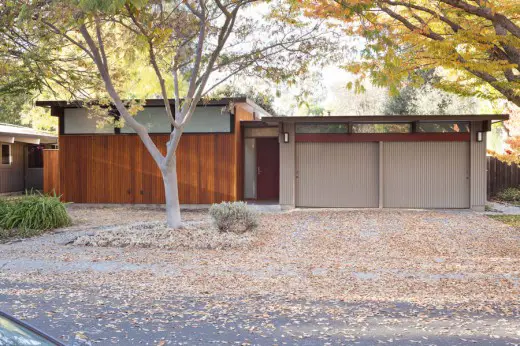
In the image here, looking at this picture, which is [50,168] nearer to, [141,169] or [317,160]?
[141,169]


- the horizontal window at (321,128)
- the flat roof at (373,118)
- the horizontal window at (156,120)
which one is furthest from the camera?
the horizontal window at (156,120)

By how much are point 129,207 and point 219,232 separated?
23.0 ft

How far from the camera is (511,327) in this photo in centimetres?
523

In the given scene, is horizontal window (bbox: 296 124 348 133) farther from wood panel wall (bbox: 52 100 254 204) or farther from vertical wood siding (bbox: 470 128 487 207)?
vertical wood siding (bbox: 470 128 487 207)

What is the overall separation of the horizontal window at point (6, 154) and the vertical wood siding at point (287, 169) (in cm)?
1320

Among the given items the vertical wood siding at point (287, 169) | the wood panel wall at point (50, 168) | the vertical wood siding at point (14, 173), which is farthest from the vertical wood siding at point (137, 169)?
the vertical wood siding at point (14, 173)

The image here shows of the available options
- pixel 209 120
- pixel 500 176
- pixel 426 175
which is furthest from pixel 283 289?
pixel 500 176

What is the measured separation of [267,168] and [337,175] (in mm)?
3679

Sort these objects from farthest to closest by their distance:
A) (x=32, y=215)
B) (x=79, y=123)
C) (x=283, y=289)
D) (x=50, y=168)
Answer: (x=50, y=168) < (x=79, y=123) < (x=32, y=215) < (x=283, y=289)

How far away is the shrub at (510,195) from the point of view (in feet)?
65.4

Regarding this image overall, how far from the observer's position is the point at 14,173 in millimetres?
23969

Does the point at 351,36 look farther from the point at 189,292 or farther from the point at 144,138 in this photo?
the point at 189,292

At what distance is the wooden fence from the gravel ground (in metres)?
10.2

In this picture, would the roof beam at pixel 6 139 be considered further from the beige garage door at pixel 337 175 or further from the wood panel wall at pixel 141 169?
the beige garage door at pixel 337 175
